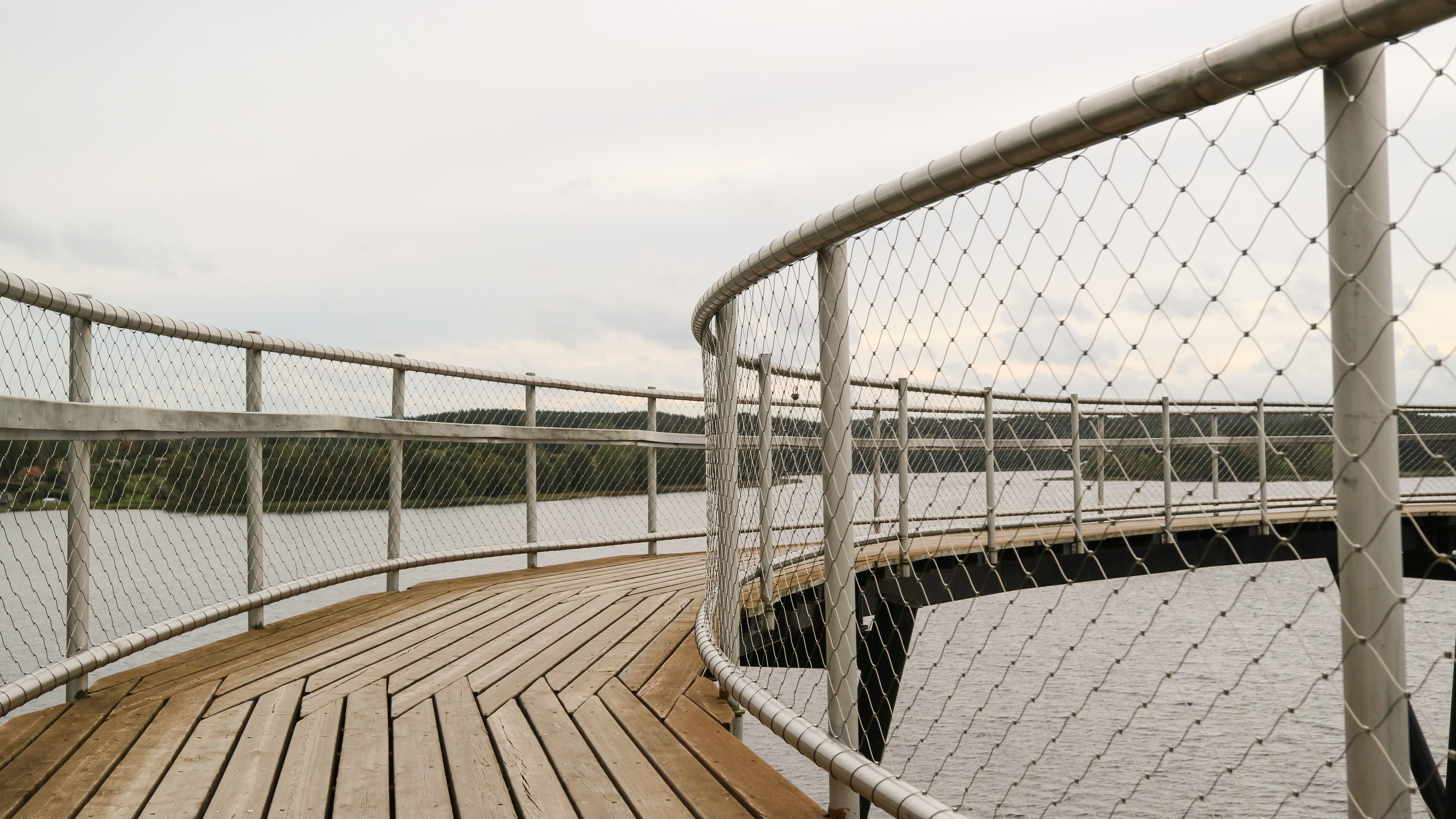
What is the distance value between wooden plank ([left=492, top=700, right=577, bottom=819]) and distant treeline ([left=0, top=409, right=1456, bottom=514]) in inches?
46.7

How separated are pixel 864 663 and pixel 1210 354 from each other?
21.4ft

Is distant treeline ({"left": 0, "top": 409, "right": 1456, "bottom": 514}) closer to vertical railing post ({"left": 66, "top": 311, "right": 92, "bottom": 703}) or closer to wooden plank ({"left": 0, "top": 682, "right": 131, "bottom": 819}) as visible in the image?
vertical railing post ({"left": 66, "top": 311, "right": 92, "bottom": 703})

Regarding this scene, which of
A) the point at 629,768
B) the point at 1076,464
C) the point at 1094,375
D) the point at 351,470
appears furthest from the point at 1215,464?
the point at 1094,375

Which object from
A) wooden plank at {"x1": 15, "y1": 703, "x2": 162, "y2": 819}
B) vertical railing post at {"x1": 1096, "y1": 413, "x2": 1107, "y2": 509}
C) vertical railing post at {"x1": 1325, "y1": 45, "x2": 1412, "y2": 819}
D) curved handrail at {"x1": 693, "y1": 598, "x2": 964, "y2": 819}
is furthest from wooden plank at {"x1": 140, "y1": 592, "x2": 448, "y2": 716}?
vertical railing post at {"x1": 1096, "y1": 413, "x2": 1107, "y2": 509}

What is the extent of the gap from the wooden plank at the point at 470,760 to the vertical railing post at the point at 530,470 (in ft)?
11.6

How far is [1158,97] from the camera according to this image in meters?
1.30

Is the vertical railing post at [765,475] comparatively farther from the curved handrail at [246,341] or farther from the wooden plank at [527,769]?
the curved handrail at [246,341]

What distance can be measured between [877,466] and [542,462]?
4.13 metres

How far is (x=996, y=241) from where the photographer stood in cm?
162

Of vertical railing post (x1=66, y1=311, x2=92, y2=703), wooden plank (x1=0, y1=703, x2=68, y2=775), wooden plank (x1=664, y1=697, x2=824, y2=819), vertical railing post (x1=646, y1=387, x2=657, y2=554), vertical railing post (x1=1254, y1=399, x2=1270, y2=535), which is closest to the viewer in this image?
wooden plank (x1=664, y1=697, x2=824, y2=819)

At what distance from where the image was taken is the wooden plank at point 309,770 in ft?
7.62

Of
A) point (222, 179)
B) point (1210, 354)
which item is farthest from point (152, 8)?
point (1210, 354)

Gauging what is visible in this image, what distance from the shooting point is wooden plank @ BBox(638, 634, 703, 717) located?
325cm

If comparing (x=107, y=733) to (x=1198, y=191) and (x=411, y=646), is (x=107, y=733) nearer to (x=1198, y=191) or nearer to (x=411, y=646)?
(x=411, y=646)
